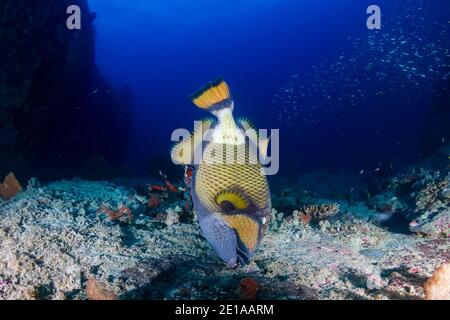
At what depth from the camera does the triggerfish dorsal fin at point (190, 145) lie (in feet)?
8.12

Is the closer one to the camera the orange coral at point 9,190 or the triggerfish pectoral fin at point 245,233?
the triggerfish pectoral fin at point 245,233

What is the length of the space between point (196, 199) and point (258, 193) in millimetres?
428

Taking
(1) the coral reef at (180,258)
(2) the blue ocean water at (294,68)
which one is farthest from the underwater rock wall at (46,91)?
(2) the blue ocean water at (294,68)

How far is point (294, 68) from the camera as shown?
84188mm

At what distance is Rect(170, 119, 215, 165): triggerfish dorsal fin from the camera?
247cm

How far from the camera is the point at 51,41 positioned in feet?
33.8

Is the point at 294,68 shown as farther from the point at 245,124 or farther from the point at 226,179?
the point at 226,179

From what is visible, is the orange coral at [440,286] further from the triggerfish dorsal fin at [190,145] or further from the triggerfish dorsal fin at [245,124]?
the triggerfish dorsal fin at [190,145]

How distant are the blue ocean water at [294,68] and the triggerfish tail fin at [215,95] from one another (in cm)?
1588

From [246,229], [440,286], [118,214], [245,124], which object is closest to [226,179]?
[246,229]

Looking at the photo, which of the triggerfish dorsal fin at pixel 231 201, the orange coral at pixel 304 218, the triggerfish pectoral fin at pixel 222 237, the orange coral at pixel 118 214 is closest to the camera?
the triggerfish pectoral fin at pixel 222 237

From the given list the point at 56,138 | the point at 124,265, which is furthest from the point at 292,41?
the point at 124,265

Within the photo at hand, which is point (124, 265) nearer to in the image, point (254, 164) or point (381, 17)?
point (254, 164)

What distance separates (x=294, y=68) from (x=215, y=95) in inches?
3404
